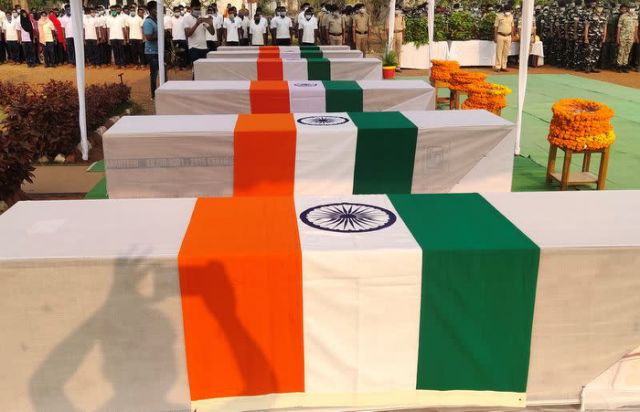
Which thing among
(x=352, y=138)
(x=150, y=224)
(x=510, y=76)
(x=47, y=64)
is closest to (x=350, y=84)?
(x=352, y=138)

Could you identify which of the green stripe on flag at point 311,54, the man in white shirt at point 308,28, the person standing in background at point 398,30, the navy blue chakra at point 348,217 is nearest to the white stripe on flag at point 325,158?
the navy blue chakra at point 348,217

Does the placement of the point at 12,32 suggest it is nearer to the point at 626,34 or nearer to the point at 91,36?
the point at 91,36

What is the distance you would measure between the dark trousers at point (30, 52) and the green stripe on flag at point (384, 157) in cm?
1399

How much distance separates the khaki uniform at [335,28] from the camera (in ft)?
51.5

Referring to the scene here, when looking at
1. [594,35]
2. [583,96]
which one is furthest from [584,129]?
[594,35]

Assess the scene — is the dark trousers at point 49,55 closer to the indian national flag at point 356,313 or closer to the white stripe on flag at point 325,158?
the white stripe on flag at point 325,158

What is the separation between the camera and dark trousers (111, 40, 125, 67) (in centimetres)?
1543

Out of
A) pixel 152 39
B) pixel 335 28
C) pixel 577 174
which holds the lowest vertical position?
pixel 577 174

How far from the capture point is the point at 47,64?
622 inches

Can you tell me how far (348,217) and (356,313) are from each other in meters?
0.46

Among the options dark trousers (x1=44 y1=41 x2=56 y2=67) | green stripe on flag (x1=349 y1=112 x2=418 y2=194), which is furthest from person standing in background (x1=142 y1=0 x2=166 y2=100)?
dark trousers (x1=44 y1=41 x2=56 y2=67)

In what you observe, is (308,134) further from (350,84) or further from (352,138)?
(350,84)

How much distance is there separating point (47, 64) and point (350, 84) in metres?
12.1

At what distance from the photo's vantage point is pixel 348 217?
8.58 feet
